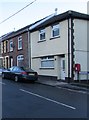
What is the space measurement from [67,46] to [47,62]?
4.11m

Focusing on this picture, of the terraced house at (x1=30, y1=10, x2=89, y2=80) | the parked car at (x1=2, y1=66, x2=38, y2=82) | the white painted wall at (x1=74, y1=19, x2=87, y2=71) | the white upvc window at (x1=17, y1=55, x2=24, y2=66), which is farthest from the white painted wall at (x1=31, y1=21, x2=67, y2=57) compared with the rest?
the parked car at (x1=2, y1=66, x2=38, y2=82)

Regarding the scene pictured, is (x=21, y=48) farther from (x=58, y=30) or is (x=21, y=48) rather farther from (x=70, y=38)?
(x=70, y=38)

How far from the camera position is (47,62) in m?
25.2

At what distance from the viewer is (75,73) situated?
70.0 ft

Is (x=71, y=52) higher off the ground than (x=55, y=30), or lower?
lower

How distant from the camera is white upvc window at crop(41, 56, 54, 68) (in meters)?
24.3

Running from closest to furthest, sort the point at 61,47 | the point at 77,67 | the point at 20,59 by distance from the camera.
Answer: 1. the point at 77,67
2. the point at 61,47
3. the point at 20,59

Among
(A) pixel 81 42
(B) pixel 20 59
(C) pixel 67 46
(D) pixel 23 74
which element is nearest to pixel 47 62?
(C) pixel 67 46

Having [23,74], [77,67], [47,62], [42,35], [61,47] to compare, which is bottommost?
[23,74]

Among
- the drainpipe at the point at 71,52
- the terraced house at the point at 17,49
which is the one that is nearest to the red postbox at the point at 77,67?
the drainpipe at the point at 71,52

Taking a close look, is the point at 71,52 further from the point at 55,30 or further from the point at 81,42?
the point at 55,30

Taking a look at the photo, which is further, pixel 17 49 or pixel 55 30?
pixel 17 49

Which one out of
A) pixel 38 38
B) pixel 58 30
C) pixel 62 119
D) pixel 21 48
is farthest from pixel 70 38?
pixel 62 119

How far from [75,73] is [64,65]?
1707 millimetres
